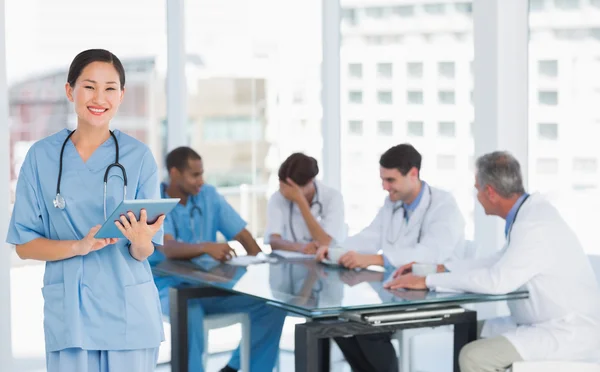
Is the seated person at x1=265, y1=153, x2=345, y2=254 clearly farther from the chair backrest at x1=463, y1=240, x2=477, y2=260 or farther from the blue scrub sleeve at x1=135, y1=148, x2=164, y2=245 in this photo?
the blue scrub sleeve at x1=135, y1=148, x2=164, y2=245

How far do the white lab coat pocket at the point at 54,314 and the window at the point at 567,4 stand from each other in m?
3.23

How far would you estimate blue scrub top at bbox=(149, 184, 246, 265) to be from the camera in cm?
467

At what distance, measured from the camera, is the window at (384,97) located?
5.82m

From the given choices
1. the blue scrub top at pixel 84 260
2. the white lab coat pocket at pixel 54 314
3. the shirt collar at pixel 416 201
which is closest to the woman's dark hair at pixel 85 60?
the blue scrub top at pixel 84 260

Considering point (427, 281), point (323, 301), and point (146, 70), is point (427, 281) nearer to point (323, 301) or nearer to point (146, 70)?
point (323, 301)

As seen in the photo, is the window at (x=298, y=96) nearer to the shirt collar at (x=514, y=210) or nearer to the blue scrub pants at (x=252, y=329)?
the blue scrub pants at (x=252, y=329)

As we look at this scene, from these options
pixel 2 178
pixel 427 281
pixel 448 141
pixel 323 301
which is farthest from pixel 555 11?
pixel 2 178

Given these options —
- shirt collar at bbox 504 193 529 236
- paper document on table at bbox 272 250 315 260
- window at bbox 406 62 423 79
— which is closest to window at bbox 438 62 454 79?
window at bbox 406 62 423 79

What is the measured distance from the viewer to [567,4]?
464 cm

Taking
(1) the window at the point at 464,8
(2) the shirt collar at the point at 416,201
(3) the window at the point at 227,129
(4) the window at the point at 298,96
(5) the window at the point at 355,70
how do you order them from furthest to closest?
(3) the window at the point at 227,129, (4) the window at the point at 298,96, (5) the window at the point at 355,70, (1) the window at the point at 464,8, (2) the shirt collar at the point at 416,201

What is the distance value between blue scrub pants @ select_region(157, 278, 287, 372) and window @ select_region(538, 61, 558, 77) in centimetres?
185

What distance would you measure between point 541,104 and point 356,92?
4.80 ft

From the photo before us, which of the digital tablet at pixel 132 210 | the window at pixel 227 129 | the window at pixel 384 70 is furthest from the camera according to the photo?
the window at pixel 227 129

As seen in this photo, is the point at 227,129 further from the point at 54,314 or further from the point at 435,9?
the point at 54,314
